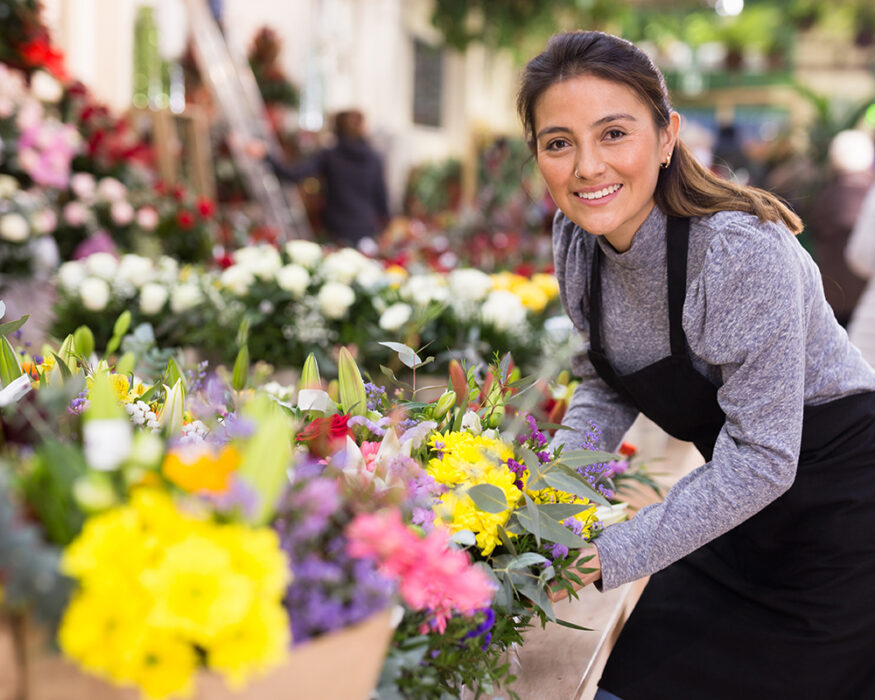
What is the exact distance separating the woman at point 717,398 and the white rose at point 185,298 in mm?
1357

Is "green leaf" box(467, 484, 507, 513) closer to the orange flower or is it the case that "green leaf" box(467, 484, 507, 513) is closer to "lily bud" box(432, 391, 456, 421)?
"lily bud" box(432, 391, 456, 421)

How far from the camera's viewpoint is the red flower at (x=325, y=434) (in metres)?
0.89

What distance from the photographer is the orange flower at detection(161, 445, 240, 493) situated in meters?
0.54

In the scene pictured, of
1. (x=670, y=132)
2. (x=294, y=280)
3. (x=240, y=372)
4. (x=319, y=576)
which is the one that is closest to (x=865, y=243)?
(x=294, y=280)

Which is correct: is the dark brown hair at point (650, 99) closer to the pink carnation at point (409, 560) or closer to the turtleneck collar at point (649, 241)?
the turtleneck collar at point (649, 241)

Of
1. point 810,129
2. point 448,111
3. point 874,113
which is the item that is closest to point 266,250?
point 810,129

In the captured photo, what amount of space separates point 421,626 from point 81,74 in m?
5.47

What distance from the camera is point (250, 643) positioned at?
505 millimetres

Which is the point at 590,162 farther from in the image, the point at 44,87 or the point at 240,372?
the point at 44,87

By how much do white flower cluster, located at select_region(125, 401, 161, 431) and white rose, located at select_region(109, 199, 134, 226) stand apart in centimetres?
280

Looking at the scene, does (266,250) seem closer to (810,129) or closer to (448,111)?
(810,129)

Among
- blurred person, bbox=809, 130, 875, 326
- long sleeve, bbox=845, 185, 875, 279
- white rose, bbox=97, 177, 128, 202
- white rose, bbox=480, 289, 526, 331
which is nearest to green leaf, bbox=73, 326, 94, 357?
white rose, bbox=480, 289, 526, 331

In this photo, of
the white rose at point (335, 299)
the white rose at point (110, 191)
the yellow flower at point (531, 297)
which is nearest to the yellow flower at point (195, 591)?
the white rose at point (335, 299)

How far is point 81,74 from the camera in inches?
209
